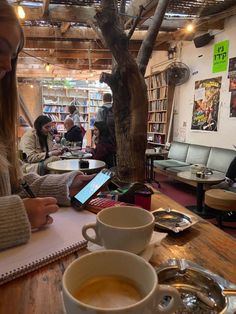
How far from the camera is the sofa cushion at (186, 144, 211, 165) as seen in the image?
4.80 m

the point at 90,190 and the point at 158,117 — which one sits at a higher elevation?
the point at 158,117

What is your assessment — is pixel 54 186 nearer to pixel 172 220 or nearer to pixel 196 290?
pixel 172 220

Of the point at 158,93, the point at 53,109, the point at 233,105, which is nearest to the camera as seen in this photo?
the point at 233,105

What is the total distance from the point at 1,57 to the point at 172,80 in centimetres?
523

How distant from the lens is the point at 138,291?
391 millimetres

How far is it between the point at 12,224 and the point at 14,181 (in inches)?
13.6

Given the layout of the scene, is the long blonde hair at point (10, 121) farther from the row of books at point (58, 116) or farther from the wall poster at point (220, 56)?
the row of books at point (58, 116)

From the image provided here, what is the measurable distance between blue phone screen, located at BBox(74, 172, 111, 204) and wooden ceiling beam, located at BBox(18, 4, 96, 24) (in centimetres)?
359

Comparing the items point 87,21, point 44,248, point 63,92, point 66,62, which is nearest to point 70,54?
point 66,62

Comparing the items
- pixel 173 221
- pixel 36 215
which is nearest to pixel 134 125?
pixel 173 221

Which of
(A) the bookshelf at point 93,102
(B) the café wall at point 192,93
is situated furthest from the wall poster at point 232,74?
(A) the bookshelf at point 93,102

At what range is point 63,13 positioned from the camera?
3.86 meters

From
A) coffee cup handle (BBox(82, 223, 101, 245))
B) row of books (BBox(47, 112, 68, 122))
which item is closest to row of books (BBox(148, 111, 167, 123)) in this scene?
row of books (BBox(47, 112, 68, 122))

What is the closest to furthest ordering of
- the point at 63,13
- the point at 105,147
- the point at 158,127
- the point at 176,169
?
the point at 105,147
the point at 63,13
the point at 176,169
the point at 158,127
